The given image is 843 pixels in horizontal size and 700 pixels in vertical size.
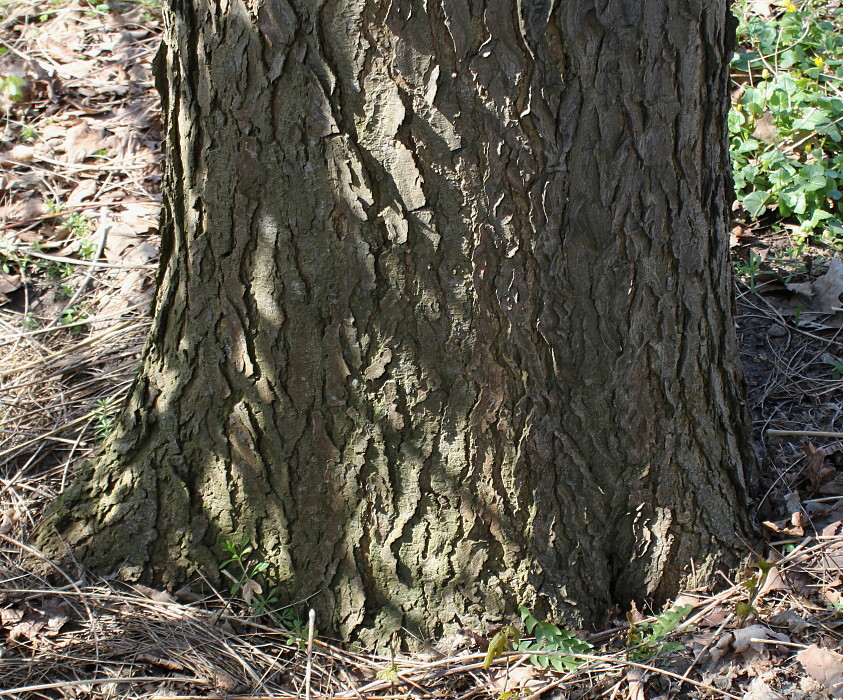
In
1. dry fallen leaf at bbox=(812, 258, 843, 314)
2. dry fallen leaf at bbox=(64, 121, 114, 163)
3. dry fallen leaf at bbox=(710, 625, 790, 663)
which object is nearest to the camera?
dry fallen leaf at bbox=(710, 625, 790, 663)

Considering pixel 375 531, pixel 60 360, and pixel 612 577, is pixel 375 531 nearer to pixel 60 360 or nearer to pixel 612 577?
pixel 612 577

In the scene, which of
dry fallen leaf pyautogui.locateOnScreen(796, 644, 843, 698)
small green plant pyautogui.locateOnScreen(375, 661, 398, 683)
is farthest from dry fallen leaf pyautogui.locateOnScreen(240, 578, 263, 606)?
dry fallen leaf pyautogui.locateOnScreen(796, 644, 843, 698)

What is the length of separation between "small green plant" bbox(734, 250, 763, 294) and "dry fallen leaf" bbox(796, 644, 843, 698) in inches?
60.5

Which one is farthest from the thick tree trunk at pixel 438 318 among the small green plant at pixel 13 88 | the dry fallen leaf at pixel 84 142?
the small green plant at pixel 13 88

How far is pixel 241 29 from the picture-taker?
155 centimetres

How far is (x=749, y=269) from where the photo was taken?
2.97m

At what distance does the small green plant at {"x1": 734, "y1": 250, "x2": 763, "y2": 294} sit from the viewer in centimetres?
291

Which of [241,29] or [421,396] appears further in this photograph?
[421,396]

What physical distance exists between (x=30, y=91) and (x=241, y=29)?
3.29 m

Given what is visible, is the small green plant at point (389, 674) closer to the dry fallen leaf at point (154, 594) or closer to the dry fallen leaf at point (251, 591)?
the dry fallen leaf at point (251, 591)

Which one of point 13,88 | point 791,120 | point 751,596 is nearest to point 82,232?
point 13,88

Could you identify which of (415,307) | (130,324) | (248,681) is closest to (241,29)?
(415,307)

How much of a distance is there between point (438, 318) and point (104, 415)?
4.78 ft

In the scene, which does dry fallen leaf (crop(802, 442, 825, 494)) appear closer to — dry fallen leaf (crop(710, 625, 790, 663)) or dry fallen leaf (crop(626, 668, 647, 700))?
dry fallen leaf (crop(710, 625, 790, 663))
